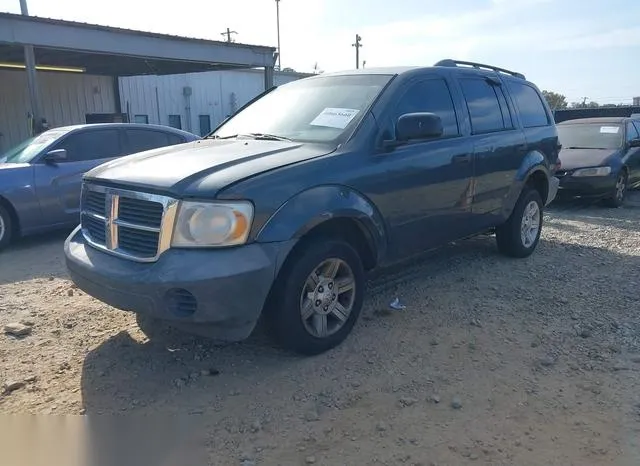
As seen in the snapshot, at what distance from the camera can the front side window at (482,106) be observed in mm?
5289

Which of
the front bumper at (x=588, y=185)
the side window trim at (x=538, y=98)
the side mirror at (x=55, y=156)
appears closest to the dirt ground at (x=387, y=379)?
the side window trim at (x=538, y=98)

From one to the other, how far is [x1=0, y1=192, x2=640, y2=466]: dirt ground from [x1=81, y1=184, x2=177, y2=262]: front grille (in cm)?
81

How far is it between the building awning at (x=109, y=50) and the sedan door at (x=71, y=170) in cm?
432

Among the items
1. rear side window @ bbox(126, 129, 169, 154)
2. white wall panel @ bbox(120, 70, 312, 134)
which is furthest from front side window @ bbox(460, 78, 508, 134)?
white wall panel @ bbox(120, 70, 312, 134)

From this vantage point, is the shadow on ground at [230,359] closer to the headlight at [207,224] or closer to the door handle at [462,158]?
the headlight at [207,224]

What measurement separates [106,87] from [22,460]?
18.3 m

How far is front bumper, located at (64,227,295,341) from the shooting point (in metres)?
3.20

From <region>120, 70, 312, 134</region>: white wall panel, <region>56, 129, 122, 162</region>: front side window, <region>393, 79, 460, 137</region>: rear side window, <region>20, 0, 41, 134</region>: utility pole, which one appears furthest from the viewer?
<region>120, 70, 312, 134</region>: white wall panel

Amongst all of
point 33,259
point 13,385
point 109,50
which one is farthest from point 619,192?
point 109,50

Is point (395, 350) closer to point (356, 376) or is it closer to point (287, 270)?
point (356, 376)

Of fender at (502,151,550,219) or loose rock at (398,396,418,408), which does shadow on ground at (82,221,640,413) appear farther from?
fender at (502,151,550,219)

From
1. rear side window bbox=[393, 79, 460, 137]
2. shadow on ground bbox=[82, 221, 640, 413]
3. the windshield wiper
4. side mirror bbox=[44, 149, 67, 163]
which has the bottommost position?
shadow on ground bbox=[82, 221, 640, 413]

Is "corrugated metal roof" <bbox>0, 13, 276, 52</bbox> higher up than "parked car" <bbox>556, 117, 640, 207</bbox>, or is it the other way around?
"corrugated metal roof" <bbox>0, 13, 276, 52</bbox>

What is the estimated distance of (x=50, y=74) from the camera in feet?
57.1
